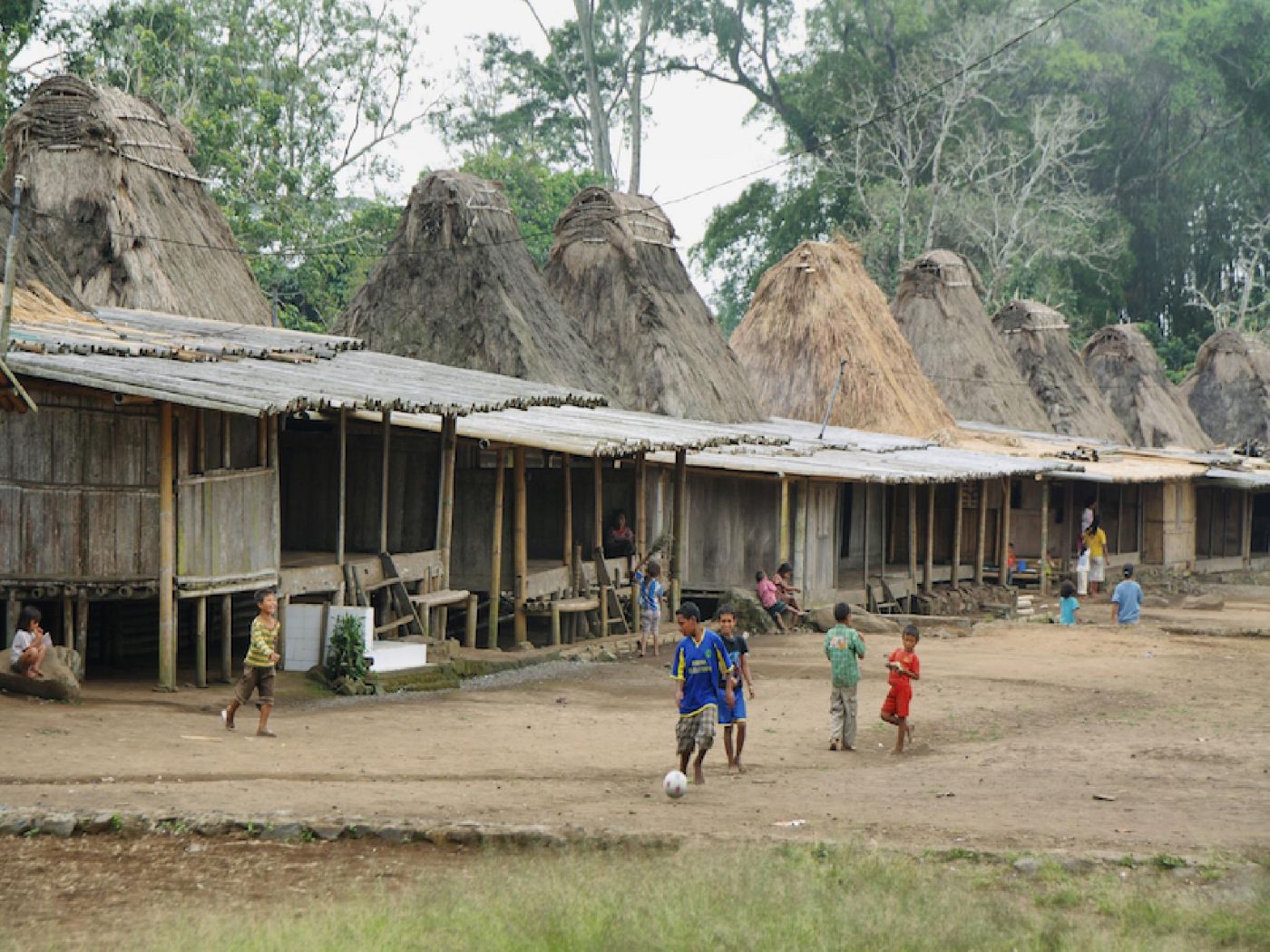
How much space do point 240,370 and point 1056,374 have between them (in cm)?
3112

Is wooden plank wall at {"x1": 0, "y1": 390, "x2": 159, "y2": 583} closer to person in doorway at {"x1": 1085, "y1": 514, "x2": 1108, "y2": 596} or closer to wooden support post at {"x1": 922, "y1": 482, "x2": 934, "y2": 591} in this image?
wooden support post at {"x1": 922, "y1": 482, "x2": 934, "y2": 591}

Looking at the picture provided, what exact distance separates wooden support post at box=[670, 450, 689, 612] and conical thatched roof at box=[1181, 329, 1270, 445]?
31.1 metres

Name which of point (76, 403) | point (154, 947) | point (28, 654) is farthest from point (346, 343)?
point (154, 947)

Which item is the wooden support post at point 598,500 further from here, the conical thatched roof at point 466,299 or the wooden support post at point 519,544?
the conical thatched roof at point 466,299

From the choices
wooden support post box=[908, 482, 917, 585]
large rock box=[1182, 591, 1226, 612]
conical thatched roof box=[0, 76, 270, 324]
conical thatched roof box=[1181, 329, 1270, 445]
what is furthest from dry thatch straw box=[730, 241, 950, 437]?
conical thatched roof box=[1181, 329, 1270, 445]

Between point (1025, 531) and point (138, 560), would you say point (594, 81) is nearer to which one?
point (1025, 531)

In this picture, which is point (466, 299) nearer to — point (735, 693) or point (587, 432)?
point (587, 432)

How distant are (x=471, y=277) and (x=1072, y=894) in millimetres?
18741

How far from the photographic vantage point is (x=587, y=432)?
18.9 m

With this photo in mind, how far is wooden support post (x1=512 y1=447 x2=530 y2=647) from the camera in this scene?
719 inches

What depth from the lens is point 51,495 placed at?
44.7ft

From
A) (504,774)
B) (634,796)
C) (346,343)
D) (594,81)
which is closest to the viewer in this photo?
(634,796)

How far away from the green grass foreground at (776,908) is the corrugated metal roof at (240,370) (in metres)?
5.73

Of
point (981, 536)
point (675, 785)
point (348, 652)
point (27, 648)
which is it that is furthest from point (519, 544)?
point (981, 536)
